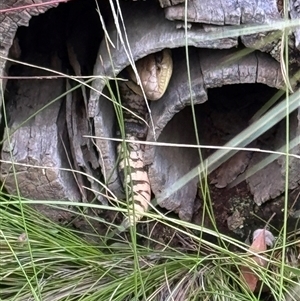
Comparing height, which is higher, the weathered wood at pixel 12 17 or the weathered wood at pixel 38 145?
the weathered wood at pixel 12 17

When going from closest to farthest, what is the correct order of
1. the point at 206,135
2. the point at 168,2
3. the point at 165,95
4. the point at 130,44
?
the point at 168,2 < the point at 130,44 < the point at 165,95 < the point at 206,135

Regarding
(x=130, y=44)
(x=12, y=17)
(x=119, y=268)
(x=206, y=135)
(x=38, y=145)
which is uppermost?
(x=12, y=17)

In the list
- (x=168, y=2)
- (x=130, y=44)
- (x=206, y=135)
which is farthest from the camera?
(x=206, y=135)

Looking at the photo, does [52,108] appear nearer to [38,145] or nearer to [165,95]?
[38,145]

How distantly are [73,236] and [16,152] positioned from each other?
0.26 meters

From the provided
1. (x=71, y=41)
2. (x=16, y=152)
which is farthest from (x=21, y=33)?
(x=16, y=152)

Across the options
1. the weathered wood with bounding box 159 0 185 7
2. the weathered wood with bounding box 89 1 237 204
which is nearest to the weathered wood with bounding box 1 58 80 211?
the weathered wood with bounding box 89 1 237 204

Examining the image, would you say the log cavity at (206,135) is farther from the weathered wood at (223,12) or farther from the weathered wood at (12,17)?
the weathered wood at (12,17)

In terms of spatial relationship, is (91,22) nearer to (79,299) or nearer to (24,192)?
(24,192)

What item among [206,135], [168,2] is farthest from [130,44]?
[206,135]

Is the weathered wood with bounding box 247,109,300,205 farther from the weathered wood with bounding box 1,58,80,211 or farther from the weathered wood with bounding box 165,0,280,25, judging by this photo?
the weathered wood with bounding box 1,58,80,211

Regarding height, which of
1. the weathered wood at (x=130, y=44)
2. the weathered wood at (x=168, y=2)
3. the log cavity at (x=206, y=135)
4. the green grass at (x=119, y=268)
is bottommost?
the green grass at (x=119, y=268)

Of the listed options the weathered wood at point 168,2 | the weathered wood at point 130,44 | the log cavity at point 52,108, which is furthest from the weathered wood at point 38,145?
the weathered wood at point 168,2

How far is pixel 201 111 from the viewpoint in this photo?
1.88 m
